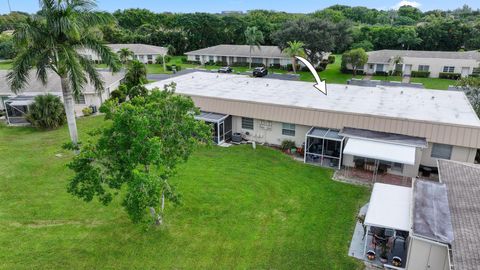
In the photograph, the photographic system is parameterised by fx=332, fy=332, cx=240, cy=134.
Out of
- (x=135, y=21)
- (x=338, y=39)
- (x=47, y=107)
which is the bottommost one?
(x=47, y=107)

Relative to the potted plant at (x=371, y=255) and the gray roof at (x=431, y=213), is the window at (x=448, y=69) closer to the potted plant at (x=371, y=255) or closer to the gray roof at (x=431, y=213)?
the gray roof at (x=431, y=213)

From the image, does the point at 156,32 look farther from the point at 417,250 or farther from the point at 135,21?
the point at 417,250

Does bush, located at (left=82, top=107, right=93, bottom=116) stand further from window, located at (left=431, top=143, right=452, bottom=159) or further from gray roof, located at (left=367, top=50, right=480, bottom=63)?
gray roof, located at (left=367, top=50, right=480, bottom=63)

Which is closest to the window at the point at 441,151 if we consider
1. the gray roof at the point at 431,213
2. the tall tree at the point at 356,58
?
the gray roof at the point at 431,213


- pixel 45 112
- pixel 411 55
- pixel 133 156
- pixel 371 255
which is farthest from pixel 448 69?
pixel 133 156

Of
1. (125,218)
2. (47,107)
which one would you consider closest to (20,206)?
(125,218)

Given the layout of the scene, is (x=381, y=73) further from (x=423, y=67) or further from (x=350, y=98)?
(x=350, y=98)
